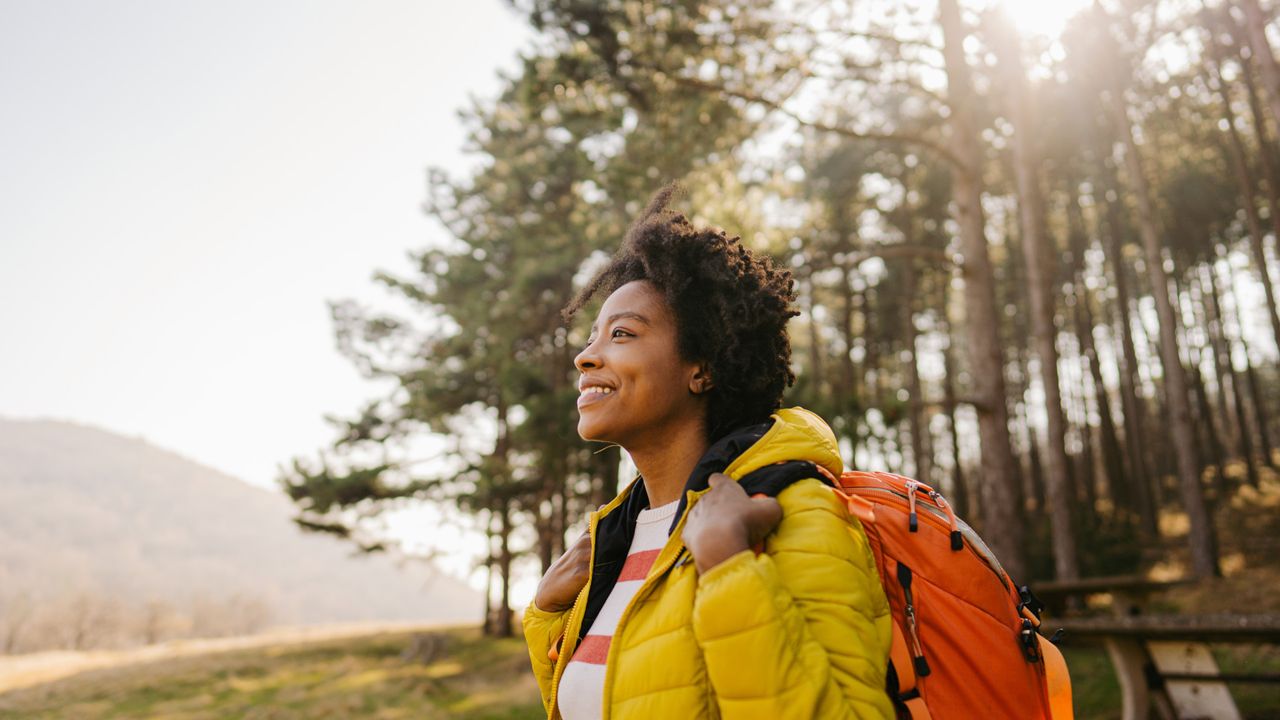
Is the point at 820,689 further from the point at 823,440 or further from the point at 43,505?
the point at 43,505

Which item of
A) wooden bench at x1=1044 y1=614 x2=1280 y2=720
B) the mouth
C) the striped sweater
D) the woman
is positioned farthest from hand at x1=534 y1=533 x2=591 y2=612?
wooden bench at x1=1044 y1=614 x2=1280 y2=720

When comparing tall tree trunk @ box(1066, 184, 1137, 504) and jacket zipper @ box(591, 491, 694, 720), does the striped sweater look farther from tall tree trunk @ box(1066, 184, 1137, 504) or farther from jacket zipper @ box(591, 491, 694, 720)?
tall tree trunk @ box(1066, 184, 1137, 504)

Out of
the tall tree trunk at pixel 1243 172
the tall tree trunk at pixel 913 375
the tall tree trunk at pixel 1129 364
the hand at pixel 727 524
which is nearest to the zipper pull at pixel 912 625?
the hand at pixel 727 524

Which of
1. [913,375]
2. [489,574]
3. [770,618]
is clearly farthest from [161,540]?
[770,618]

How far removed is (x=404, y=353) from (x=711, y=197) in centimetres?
1358

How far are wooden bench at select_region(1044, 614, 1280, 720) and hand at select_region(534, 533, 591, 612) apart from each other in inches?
149

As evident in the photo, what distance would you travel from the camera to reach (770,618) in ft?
4.30

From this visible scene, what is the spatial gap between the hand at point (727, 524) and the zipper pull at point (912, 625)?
27 cm

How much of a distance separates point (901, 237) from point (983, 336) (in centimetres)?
1266

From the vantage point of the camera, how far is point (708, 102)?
25.9 ft

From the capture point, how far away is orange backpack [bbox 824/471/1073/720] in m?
1.41

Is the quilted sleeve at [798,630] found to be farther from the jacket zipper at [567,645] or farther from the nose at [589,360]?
the nose at [589,360]

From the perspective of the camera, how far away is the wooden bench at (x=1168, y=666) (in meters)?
4.40

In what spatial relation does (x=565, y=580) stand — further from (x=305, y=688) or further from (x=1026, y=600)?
(x=305, y=688)
